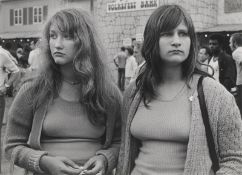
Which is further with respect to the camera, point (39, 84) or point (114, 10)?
point (114, 10)

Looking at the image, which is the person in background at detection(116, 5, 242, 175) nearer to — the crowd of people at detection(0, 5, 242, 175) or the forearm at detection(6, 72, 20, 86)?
the crowd of people at detection(0, 5, 242, 175)

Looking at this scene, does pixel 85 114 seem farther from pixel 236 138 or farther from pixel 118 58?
pixel 118 58

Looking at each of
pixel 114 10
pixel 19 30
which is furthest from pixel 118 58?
pixel 19 30

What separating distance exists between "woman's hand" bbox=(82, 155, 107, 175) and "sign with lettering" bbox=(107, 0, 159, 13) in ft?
63.1

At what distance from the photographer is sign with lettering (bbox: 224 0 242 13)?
72.5ft

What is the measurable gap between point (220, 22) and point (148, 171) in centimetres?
2101

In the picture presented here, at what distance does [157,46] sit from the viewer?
241cm

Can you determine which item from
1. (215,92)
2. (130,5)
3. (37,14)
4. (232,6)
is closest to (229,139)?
(215,92)

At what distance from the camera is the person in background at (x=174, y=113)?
228 cm

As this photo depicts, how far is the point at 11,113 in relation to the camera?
2.66m

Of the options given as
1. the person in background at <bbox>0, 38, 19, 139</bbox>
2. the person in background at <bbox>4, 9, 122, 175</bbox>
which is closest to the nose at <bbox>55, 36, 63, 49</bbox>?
the person in background at <bbox>4, 9, 122, 175</bbox>

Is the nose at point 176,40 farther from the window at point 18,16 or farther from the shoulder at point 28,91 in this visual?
the window at point 18,16

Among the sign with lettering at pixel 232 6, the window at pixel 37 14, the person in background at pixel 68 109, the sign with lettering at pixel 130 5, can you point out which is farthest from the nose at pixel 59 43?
the window at pixel 37 14

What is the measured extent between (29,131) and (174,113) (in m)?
0.79
